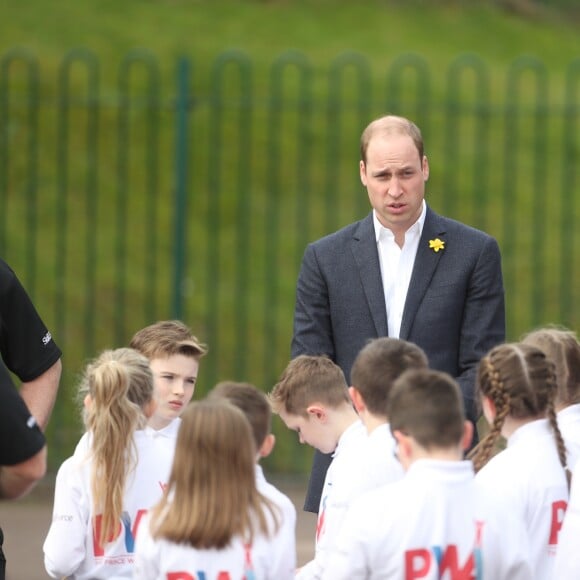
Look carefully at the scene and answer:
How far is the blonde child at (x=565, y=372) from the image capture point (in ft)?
12.8

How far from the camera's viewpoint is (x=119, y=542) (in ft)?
12.1

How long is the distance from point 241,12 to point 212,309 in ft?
20.1

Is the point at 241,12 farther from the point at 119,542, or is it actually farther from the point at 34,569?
the point at 119,542

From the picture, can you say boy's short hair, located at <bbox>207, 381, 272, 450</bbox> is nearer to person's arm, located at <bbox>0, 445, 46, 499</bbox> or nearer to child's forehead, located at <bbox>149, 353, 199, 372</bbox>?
person's arm, located at <bbox>0, 445, 46, 499</bbox>

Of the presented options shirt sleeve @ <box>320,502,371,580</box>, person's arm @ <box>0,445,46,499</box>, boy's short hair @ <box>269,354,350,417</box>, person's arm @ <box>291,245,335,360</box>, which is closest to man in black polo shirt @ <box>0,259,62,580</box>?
person's arm @ <box>0,445,46,499</box>

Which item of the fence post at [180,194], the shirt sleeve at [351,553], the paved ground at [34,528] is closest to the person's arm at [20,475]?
the shirt sleeve at [351,553]

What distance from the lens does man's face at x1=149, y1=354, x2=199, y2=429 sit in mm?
4223

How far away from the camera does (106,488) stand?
12.0ft

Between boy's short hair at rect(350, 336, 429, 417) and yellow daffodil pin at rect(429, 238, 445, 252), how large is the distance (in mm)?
873

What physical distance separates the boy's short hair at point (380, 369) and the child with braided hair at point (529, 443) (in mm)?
207

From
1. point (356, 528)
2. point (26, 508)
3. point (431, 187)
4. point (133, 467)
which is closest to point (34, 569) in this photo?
point (26, 508)

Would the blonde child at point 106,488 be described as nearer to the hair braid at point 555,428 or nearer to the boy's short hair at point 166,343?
the boy's short hair at point 166,343

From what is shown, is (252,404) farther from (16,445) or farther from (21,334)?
(21,334)

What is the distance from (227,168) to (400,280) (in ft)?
21.8
